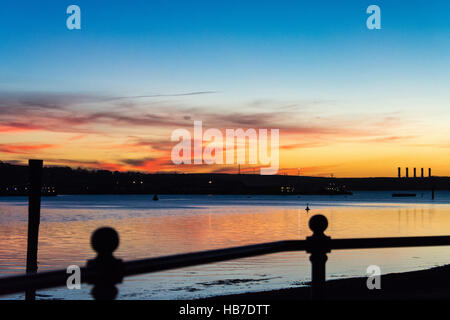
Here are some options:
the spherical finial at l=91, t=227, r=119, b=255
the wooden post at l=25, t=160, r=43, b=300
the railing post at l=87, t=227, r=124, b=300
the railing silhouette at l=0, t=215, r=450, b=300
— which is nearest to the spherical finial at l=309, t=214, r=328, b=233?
the railing silhouette at l=0, t=215, r=450, b=300

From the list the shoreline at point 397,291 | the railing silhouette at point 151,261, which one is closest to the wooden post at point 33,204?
the shoreline at point 397,291

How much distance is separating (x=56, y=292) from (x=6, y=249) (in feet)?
80.2

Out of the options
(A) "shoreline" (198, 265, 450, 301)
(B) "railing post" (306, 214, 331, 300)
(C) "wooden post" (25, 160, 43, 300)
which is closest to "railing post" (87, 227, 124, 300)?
(A) "shoreline" (198, 265, 450, 301)

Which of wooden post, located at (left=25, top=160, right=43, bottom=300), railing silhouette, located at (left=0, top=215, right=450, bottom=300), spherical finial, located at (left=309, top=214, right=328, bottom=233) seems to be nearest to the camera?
railing silhouette, located at (left=0, top=215, right=450, bottom=300)

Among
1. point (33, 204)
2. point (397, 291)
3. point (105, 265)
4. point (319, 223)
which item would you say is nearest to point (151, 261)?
point (105, 265)

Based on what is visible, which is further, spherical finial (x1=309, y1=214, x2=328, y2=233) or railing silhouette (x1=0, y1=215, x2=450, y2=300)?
spherical finial (x1=309, y1=214, x2=328, y2=233)

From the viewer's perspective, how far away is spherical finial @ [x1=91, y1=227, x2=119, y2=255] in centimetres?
377

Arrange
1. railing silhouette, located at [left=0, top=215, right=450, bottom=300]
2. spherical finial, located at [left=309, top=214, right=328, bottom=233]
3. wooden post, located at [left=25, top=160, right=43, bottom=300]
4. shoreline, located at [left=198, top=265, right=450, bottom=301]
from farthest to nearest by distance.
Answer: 1. wooden post, located at [left=25, top=160, right=43, bottom=300]
2. shoreline, located at [left=198, top=265, right=450, bottom=301]
3. spherical finial, located at [left=309, top=214, right=328, bottom=233]
4. railing silhouette, located at [left=0, top=215, right=450, bottom=300]

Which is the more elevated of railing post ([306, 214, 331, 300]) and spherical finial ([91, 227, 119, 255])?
spherical finial ([91, 227, 119, 255])

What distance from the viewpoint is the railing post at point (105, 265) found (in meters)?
3.78

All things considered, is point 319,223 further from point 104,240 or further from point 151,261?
point 104,240

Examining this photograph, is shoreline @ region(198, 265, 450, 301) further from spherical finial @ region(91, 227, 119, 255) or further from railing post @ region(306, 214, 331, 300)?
spherical finial @ region(91, 227, 119, 255)

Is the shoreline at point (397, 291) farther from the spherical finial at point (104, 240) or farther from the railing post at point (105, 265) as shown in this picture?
the spherical finial at point (104, 240)

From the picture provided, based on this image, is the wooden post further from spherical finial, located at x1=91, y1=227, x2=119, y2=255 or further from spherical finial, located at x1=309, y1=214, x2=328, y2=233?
spherical finial, located at x1=91, y1=227, x2=119, y2=255
